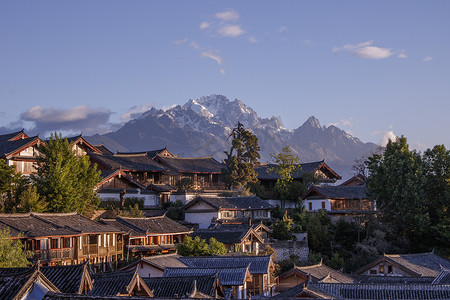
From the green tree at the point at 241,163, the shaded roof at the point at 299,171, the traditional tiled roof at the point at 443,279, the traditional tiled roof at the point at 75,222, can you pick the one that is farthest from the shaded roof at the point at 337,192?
the traditional tiled roof at the point at 75,222

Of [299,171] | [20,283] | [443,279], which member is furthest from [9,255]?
[299,171]

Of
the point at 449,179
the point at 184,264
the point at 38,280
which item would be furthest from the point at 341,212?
the point at 38,280

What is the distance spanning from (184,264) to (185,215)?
1955 centimetres

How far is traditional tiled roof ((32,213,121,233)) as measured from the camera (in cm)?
4059

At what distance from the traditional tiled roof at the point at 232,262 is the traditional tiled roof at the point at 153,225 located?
22.6 feet

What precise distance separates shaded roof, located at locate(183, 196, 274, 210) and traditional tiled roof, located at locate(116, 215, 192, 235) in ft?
23.3

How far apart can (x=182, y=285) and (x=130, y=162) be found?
40121 millimetres

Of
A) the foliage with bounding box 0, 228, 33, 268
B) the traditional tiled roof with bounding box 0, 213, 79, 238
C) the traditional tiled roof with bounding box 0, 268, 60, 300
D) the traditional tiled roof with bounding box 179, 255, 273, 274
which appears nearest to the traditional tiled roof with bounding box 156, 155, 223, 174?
the traditional tiled roof with bounding box 179, 255, 273, 274

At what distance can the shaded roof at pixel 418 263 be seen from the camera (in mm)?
48250

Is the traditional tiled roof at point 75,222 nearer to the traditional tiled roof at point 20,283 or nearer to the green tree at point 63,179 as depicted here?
the green tree at point 63,179

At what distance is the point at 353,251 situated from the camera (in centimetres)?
6003

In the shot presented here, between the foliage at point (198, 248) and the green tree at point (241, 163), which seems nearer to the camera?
the foliage at point (198, 248)

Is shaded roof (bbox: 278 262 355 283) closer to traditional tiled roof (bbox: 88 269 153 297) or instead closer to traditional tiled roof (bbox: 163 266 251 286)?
traditional tiled roof (bbox: 163 266 251 286)

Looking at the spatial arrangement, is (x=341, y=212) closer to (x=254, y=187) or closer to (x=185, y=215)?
(x=254, y=187)
